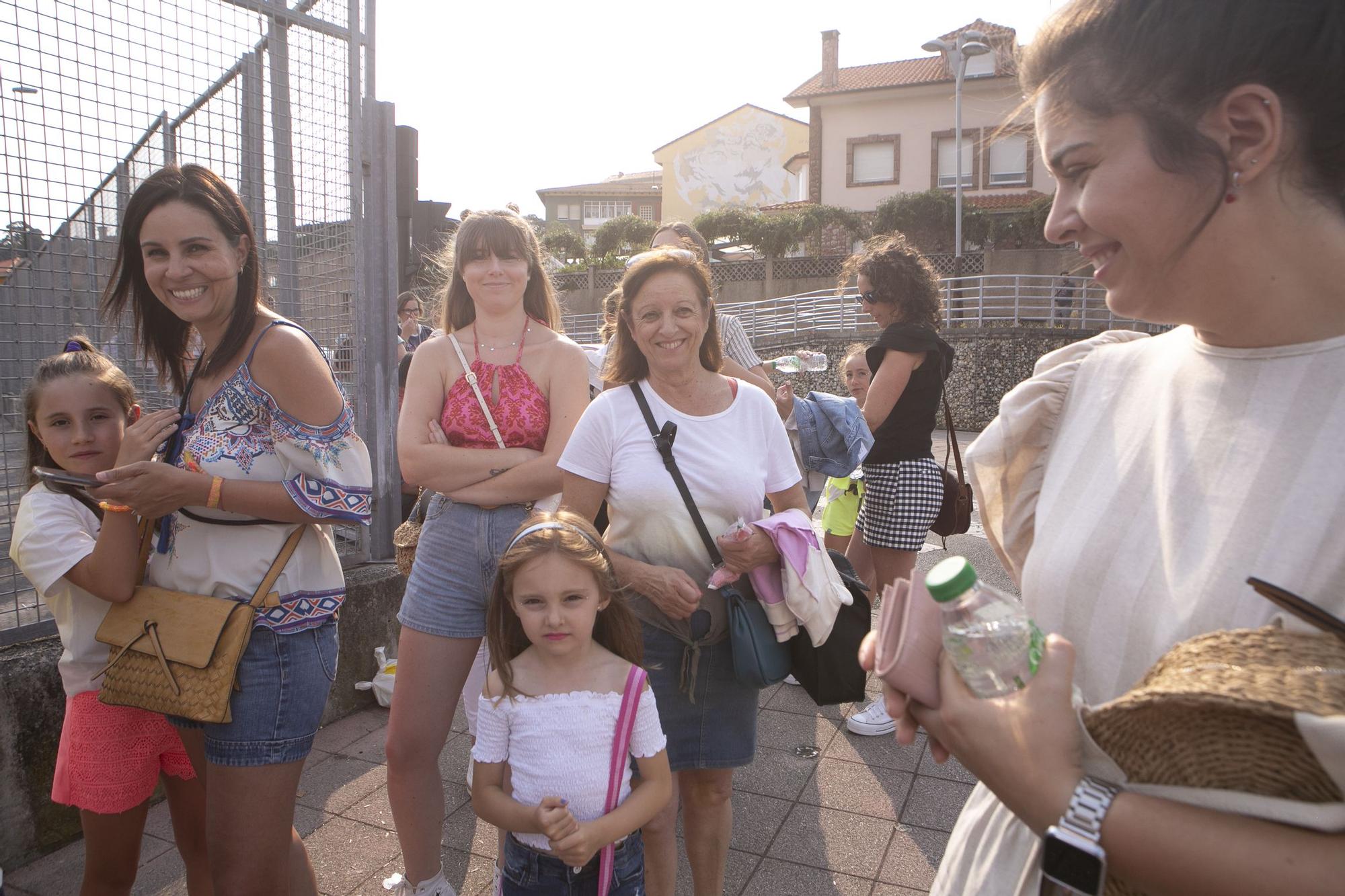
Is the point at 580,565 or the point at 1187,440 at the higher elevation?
the point at 1187,440

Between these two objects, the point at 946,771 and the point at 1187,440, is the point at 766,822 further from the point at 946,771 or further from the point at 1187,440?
the point at 1187,440

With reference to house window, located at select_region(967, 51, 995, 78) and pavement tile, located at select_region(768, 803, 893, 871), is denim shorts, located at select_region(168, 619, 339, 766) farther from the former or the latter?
house window, located at select_region(967, 51, 995, 78)

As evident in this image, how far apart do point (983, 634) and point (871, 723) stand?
3384mm

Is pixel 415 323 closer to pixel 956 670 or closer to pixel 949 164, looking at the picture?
pixel 956 670

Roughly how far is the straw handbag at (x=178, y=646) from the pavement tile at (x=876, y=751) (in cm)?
→ 268

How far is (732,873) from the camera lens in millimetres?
3059

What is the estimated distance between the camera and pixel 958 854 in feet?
4.25

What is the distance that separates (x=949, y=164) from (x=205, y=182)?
34.8 metres

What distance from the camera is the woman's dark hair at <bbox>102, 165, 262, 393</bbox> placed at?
223 centimetres

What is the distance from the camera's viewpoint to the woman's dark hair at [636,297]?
2775mm

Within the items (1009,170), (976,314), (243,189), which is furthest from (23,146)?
(1009,170)

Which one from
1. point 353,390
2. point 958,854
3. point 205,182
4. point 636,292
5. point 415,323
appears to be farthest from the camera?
point 415,323

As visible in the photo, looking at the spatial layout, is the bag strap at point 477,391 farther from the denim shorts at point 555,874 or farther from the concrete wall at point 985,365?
the concrete wall at point 985,365

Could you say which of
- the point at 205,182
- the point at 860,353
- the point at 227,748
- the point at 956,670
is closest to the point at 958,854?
the point at 956,670
